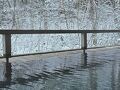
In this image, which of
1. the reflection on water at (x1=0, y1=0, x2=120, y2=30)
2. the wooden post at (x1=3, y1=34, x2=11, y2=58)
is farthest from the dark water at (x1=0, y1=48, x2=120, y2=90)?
the reflection on water at (x1=0, y1=0, x2=120, y2=30)

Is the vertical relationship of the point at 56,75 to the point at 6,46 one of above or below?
below

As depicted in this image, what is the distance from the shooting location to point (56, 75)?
857 centimetres

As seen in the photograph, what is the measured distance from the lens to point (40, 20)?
27.2 m

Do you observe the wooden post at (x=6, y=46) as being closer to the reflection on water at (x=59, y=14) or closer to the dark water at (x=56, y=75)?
the dark water at (x=56, y=75)

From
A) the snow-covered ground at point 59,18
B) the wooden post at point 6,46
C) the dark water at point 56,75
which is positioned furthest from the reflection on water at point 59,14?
the dark water at point 56,75

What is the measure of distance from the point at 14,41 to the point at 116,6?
11.6 m

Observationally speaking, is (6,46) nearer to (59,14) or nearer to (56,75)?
(56,75)

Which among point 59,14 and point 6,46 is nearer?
point 6,46

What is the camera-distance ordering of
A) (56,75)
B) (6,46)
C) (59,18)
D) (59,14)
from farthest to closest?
(59,14) < (59,18) < (6,46) < (56,75)

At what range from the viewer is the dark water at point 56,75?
282 inches

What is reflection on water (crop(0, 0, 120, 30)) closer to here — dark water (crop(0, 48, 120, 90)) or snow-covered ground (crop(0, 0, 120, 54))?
snow-covered ground (crop(0, 0, 120, 54))

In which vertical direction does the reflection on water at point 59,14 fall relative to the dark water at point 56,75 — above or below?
above

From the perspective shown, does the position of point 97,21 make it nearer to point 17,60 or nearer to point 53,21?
point 53,21

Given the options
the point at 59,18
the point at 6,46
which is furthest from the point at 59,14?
the point at 6,46
